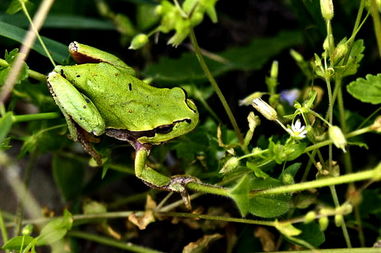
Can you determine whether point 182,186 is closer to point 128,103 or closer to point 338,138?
point 128,103

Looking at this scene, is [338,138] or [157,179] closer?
[338,138]

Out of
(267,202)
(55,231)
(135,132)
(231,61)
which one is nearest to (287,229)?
(267,202)

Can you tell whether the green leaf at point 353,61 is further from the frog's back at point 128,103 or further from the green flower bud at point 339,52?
the frog's back at point 128,103

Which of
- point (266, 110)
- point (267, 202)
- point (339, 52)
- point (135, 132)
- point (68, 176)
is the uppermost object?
point (339, 52)

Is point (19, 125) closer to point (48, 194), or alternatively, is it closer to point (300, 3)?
point (48, 194)

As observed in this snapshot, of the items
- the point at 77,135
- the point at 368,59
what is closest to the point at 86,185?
the point at 77,135

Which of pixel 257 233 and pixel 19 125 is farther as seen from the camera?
pixel 19 125

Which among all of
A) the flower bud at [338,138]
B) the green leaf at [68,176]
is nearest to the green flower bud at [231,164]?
the flower bud at [338,138]
